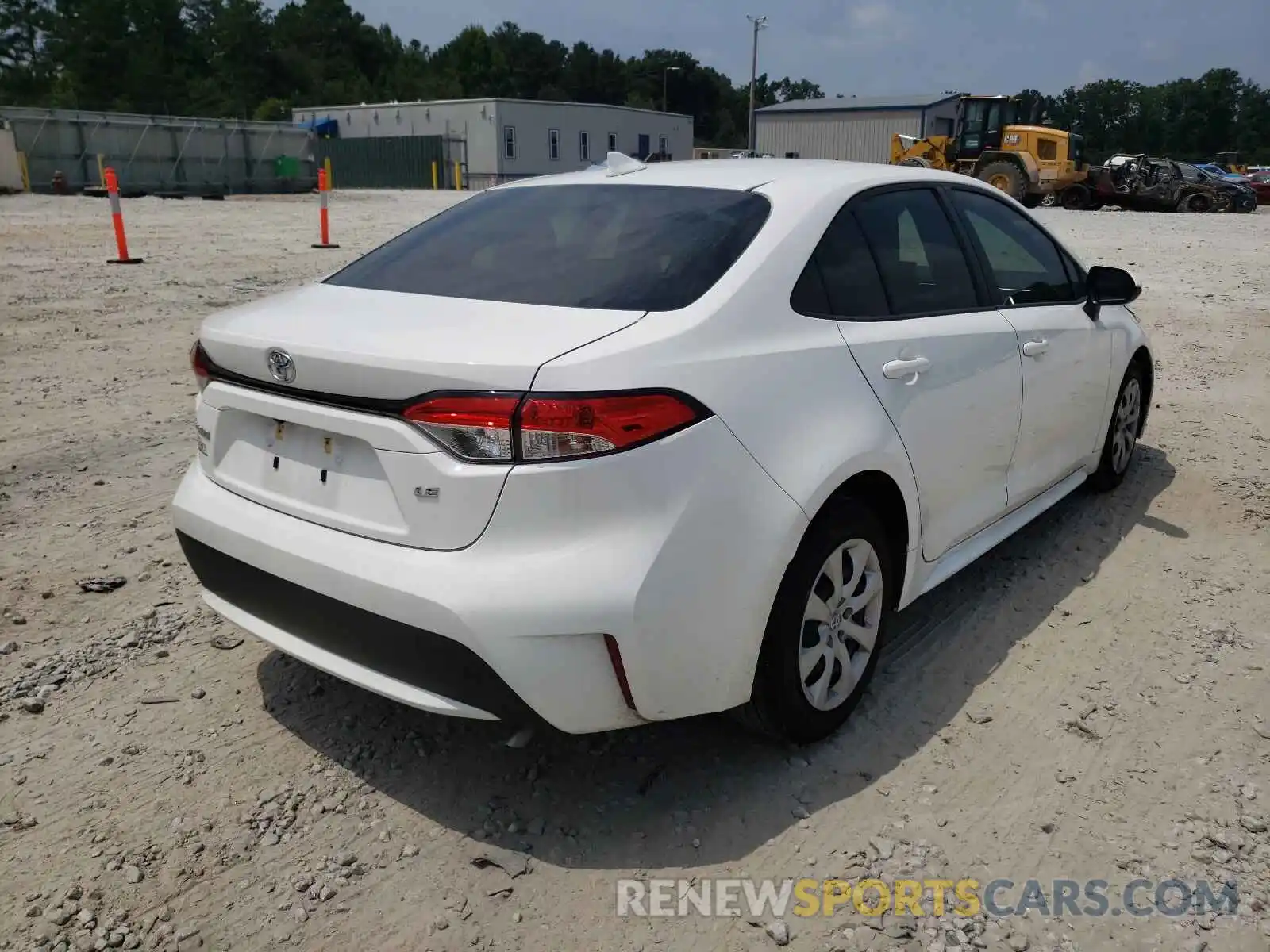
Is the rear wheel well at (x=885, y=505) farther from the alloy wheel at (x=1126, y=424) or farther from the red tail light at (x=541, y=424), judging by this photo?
the alloy wheel at (x=1126, y=424)

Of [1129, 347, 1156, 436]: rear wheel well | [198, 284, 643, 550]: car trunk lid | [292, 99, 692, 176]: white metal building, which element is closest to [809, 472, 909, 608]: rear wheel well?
[198, 284, 643, 550]: car trunk lid

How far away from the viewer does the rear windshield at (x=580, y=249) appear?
2.66 m

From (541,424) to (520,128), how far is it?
49121 mm

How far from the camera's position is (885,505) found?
3.09 m

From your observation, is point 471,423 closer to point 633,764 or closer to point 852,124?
point 633,764

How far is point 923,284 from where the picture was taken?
339 cm

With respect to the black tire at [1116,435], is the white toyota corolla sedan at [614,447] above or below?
above

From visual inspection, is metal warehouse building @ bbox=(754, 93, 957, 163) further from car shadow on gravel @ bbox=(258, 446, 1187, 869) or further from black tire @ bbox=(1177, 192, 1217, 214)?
car shadow on gravel @ bbox=(258, 446, 1187, 869)

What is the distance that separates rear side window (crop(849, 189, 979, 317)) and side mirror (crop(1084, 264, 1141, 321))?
1.13 meters

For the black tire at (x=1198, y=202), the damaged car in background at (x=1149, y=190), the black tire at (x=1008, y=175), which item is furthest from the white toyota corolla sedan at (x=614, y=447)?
the black tire at (x=1198, y=202)

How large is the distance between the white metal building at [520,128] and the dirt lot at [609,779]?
43.8m

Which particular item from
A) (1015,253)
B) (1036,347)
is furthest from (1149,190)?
(1036,347)

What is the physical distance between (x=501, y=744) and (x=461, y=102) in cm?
4996

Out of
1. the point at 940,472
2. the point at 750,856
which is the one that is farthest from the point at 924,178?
the point at 750,856
